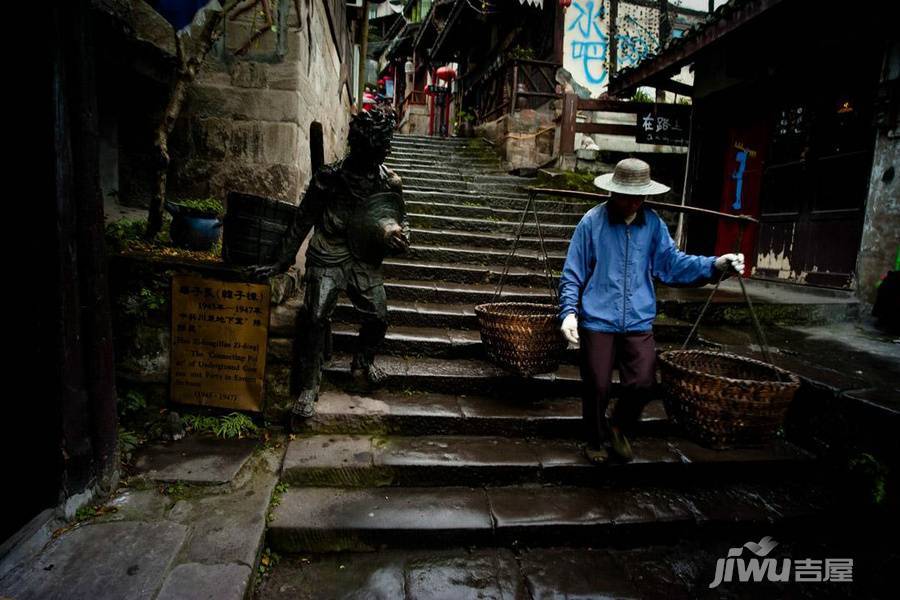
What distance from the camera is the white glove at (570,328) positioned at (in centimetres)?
297

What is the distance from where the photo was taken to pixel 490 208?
7777 mm

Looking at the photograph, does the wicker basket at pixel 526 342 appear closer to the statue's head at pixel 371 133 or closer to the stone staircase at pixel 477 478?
the stone staircase at pixel 477 478

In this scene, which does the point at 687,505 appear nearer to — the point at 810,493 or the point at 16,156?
the point at 810,493

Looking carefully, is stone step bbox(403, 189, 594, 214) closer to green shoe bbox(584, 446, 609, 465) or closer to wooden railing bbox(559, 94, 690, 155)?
wooden railing bbox(559, 94, 690, 155)

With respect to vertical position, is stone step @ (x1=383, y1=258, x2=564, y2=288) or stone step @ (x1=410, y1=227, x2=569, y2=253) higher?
stone step @ (x1=410, y1=227, x2=569, y2=253)

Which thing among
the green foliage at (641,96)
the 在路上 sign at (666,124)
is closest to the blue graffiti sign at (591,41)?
the green foliage at (641,96)

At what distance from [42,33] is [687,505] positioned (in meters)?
4.62

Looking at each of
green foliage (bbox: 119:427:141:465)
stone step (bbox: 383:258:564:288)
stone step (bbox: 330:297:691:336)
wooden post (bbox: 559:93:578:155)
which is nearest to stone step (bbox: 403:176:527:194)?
wooden post (bbox: 559:93:578:155)

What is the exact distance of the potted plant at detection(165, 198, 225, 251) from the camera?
12.6 ft

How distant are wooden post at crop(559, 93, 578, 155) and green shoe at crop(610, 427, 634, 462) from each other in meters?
8.08

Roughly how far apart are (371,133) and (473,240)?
3576 mm

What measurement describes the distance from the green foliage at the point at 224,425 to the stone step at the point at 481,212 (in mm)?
4483

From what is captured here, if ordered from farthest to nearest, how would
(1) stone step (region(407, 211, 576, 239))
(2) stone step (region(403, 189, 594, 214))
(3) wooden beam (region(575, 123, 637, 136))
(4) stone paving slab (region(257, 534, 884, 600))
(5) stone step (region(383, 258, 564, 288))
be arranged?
1. (3) wooden beam (region(575, 123, 637, 136))
2. (2) stone step (region(403, 189, 594, 214))
3. (1) stone step (region(407, 211, 576, 239))
4. (5) stone step (region(383, 258, 564, 288))
5. (4) stone paving slab (region(257, 534, 884, 600))

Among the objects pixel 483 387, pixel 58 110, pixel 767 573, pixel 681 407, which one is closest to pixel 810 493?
pixel 767 573
